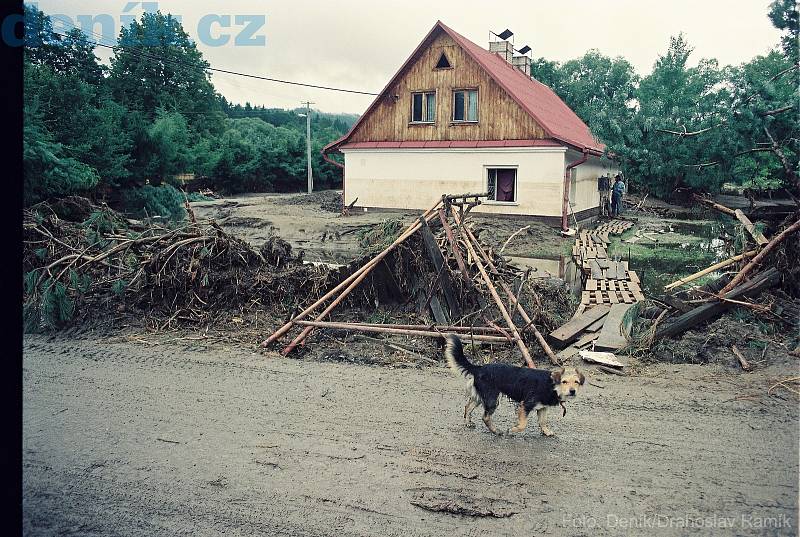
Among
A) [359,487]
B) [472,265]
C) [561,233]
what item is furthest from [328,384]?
[561,233]

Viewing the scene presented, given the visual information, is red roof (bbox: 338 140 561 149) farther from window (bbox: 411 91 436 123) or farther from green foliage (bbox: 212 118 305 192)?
green foliage (bbox: 212 118 305 192)

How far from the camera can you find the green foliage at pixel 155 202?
1503 centimetres

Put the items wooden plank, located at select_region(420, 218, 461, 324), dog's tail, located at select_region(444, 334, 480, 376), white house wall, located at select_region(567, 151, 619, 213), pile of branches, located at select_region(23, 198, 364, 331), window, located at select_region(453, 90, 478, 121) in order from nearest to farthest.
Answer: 1. dog's tail, located at select_region(444, 334, 480, 376)
2. wooden plank, located at select_region(420, 218, 461, 324)
3. pile of branches, located at select_region(23, 198, 364, 331)
4. window, located at select_region(453, 90, 478, 121)
5. white house wall, located at select_region(567, 151, 619, 213)

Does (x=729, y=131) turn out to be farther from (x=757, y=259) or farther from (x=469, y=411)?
(x=469, y=411)

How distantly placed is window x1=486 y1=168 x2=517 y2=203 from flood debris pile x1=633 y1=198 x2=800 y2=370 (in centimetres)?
1437

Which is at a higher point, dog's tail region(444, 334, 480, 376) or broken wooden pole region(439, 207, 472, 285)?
broken wooden pole region(439, 207, 472, 285)

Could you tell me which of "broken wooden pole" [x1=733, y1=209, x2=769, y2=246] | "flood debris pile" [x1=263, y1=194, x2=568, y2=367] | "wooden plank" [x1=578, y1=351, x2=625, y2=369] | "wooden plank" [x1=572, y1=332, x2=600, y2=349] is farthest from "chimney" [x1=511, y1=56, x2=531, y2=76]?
"wooden plank" [x1=578, y1=351, x2=625, y2=369]

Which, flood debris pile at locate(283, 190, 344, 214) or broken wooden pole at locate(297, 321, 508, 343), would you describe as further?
flood debris pile at locate(283, 190, 344, 214)

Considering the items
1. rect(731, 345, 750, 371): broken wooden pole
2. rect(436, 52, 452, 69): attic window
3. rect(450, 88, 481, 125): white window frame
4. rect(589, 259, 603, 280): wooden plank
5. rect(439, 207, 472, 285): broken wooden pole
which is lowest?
rect(731, 345, 750, 371): broken wooden pole

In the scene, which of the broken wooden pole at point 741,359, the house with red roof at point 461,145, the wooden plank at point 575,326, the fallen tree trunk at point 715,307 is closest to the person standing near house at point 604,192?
the house with red roof at point 461,145

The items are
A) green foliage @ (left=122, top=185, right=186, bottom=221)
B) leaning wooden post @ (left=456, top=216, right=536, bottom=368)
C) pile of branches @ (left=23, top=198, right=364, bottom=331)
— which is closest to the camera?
leaning wooden post @ (left=456, top=216, right=536, bottom=368)

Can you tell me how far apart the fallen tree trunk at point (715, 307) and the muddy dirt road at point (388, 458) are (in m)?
0.86

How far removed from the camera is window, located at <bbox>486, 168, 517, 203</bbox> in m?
22.8

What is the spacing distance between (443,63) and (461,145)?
11.5ft
